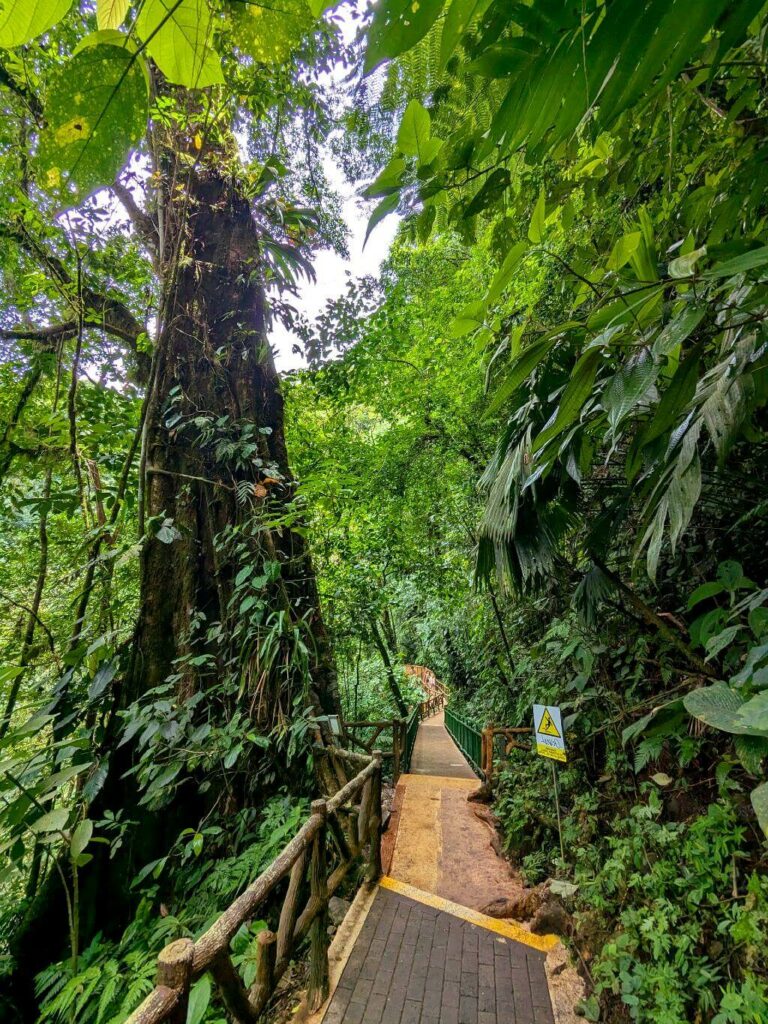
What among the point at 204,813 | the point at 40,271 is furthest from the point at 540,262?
the point at 204,813

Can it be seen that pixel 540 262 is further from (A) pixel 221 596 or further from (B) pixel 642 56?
(A) pixel 221 596

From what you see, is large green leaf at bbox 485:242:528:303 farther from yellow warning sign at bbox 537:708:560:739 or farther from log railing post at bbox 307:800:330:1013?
yellow warning sign at bbox 537:708:560:739

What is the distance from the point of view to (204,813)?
106 inches

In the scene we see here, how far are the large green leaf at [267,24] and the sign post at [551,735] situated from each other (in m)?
3.39

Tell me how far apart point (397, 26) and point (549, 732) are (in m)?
3.44

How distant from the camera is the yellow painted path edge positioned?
235cm

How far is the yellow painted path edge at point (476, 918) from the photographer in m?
2.35

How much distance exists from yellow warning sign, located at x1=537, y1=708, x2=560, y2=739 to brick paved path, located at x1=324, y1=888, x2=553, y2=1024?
1.14m

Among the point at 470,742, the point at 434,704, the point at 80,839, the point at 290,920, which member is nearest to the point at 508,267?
the point at 80,839

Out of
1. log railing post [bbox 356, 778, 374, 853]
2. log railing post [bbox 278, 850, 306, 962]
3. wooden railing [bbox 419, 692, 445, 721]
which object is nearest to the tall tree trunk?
log railing post [bbox 356, 778, 374, 853]

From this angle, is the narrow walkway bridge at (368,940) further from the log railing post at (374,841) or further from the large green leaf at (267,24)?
the large green leaf at (267,24)

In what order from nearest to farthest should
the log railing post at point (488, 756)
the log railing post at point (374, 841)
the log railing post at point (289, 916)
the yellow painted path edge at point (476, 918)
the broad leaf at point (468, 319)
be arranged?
the broad leaf at point (468, 319) → the log railing post at point (289, 916) → the yellow painted path edge at point (476, 918) → the log railing post at point (374, 841) → the log railing post at point (488, 756)

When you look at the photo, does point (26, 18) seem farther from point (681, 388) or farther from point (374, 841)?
point (374, 841)

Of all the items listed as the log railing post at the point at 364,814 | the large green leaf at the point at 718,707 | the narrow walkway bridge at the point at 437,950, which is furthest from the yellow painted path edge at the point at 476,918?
the large green leaf at the point at 718,707
